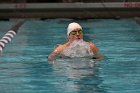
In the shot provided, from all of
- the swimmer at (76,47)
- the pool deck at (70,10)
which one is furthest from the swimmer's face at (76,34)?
the pool deck at (70,10)

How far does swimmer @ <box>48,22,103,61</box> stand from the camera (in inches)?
342

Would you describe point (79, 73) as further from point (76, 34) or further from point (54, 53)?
point (54, 53)

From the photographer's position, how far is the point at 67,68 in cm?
797

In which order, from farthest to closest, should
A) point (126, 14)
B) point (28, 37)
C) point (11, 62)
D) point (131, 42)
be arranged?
1. point (126, 14)
2. point (28, 37)
3. point (131, 42)
4. point (11, 62)

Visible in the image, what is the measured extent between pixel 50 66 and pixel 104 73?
108 cm

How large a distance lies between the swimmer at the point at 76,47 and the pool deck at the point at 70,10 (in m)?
10.4

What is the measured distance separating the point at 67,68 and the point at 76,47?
826 millimetres

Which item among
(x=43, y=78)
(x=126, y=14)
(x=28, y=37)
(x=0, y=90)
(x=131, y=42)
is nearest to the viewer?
(x=0, y=90)

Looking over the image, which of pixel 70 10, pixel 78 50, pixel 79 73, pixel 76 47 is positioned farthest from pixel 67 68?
pixel 70 10

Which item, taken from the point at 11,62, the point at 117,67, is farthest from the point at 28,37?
the point at 117,67

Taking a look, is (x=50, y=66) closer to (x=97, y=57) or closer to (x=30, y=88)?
(x=97, y=57)

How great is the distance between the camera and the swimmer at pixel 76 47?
870cm

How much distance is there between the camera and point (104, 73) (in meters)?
7.50

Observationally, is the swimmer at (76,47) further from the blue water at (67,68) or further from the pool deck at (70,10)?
the pool deck at (70,10)
